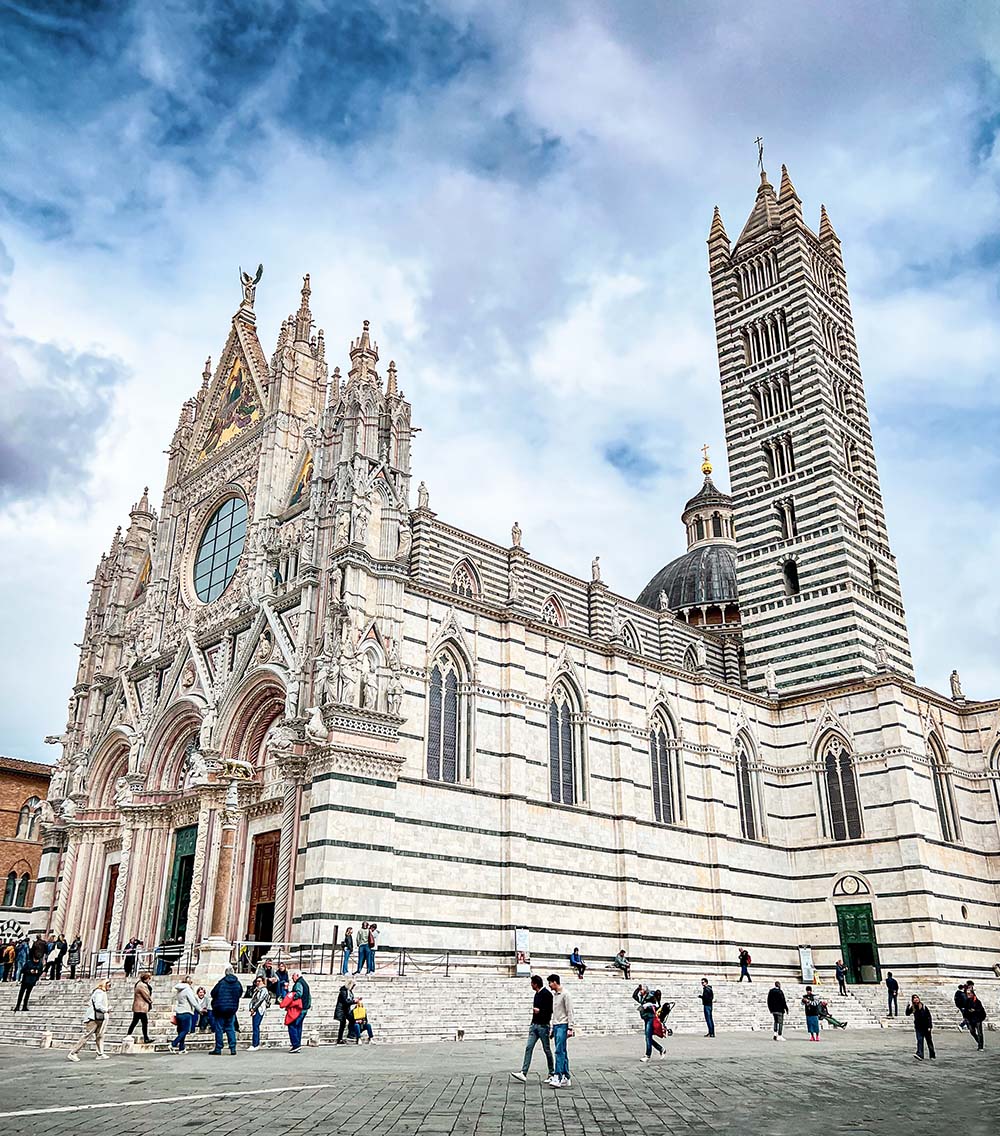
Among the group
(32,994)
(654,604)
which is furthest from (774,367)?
(32,994)

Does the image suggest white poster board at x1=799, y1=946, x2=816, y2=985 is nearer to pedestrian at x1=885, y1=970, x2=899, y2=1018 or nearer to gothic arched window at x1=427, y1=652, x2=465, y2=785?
pedestrian at x1=885, y1=970, x2=899, y2=1018

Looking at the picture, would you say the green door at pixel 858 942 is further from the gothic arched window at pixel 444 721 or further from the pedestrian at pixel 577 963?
the gothic arched window at pixel 444 721

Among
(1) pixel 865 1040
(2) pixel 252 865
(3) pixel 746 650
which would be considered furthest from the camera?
(3) pixel 746 650

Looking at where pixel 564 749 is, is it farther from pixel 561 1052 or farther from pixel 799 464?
pixel 561 1052

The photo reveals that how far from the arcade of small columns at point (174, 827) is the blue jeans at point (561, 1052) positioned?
437 inches

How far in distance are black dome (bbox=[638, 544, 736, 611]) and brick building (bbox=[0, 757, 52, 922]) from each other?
2808 cm

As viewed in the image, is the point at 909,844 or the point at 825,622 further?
the point at 825,622

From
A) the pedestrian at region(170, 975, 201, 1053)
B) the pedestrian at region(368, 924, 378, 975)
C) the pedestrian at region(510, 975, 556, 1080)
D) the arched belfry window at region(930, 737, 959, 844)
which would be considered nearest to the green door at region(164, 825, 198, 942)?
the pedestrian at region(368, 924, 378, 975)

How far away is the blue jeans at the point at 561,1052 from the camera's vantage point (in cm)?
1188

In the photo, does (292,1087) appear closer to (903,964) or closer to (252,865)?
(252,865)

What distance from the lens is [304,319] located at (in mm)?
33750

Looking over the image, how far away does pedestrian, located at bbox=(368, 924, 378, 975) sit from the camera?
2155cm

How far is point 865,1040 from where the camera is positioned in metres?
21.3

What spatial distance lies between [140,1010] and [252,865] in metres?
9.75
